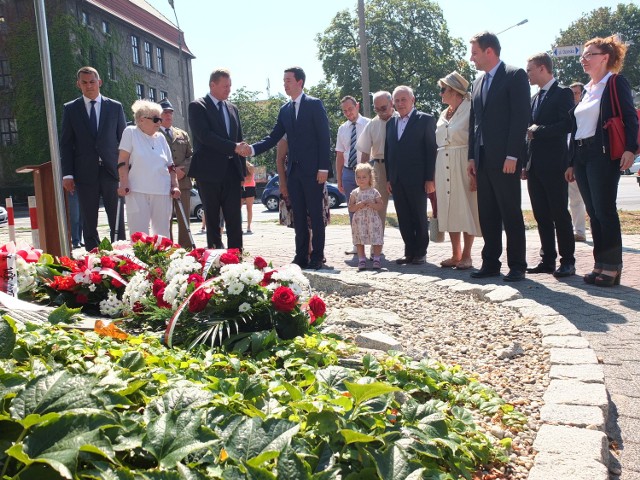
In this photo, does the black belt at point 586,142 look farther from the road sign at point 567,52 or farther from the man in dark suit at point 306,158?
the road sign at point 567,52

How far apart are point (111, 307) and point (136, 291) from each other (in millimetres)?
235

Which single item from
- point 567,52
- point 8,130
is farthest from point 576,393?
point 8,130

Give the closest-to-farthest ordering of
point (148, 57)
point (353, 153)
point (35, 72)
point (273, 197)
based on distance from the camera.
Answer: point (353, 153) < point (273, 197) < point (35, 72) < point (148, 57)

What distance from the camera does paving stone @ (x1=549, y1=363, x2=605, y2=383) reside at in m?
3.15

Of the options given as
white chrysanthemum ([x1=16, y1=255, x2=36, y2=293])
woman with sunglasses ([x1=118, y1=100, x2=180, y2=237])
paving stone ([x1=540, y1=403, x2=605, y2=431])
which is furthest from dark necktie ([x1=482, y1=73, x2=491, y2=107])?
paving stone ([x1=540, y1=403, x2=605, y2=431])

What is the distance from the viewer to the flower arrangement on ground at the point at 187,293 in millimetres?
3416

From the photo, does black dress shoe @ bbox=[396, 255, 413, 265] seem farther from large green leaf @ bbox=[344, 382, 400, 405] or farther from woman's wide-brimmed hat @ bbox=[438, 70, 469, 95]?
large green leaf @ bbox=[344, 382, 400, 405]

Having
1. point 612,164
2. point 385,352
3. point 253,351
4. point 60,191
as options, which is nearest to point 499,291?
point 612,164

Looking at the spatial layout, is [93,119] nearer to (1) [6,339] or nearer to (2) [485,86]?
(2) [485,86]

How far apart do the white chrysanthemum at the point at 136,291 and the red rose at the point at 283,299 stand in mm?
989

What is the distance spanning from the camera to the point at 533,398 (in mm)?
3074

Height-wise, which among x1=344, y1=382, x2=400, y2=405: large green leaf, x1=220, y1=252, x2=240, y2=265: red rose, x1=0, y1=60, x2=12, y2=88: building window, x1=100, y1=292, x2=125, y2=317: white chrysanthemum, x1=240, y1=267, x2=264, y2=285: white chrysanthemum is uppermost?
x1=0, y1=60, x2=12, y2=88: building window

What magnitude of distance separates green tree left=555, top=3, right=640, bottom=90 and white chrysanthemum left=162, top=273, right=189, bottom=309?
5843cm

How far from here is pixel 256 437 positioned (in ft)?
5.88
